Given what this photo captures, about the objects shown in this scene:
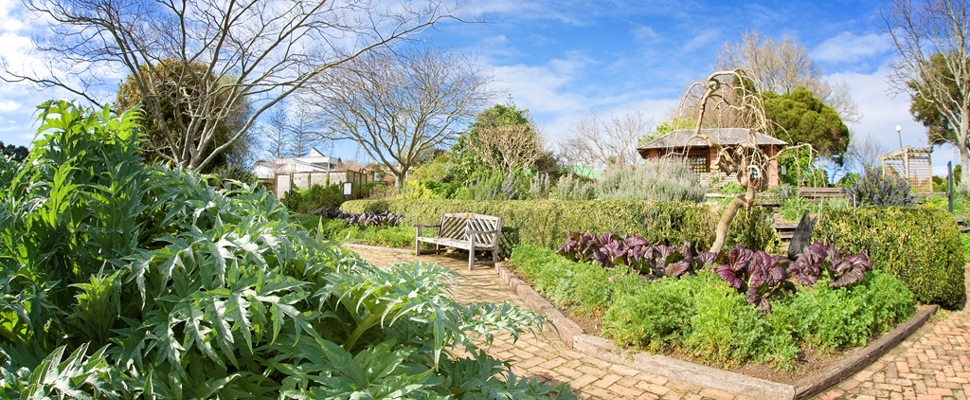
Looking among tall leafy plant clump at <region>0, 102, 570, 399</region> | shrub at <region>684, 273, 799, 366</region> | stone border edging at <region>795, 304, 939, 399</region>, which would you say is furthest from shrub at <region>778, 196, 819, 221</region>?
tall leafy plant clump at <region>0, 102, 570, 399</region>

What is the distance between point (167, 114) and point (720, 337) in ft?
64.9

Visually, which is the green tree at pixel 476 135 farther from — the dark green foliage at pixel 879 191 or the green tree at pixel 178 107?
the dark green foliage at pixel 879 191

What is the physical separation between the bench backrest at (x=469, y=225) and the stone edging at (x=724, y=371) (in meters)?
4.27

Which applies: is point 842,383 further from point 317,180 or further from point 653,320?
point 317,180

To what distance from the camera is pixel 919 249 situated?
5605mm

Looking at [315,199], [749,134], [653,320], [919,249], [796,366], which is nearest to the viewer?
[796,366]

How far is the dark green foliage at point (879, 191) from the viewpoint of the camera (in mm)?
9445

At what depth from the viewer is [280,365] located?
109 centimetres

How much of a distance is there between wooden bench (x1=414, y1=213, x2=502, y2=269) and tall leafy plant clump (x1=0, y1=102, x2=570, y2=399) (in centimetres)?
717

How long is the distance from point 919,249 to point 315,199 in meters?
16.2

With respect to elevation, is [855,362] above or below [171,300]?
below

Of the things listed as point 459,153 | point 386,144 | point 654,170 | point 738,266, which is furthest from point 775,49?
point 738,266

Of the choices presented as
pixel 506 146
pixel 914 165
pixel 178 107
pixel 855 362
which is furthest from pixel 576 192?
pixel 914 165

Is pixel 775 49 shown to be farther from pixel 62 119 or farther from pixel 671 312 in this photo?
pixel 62 119
